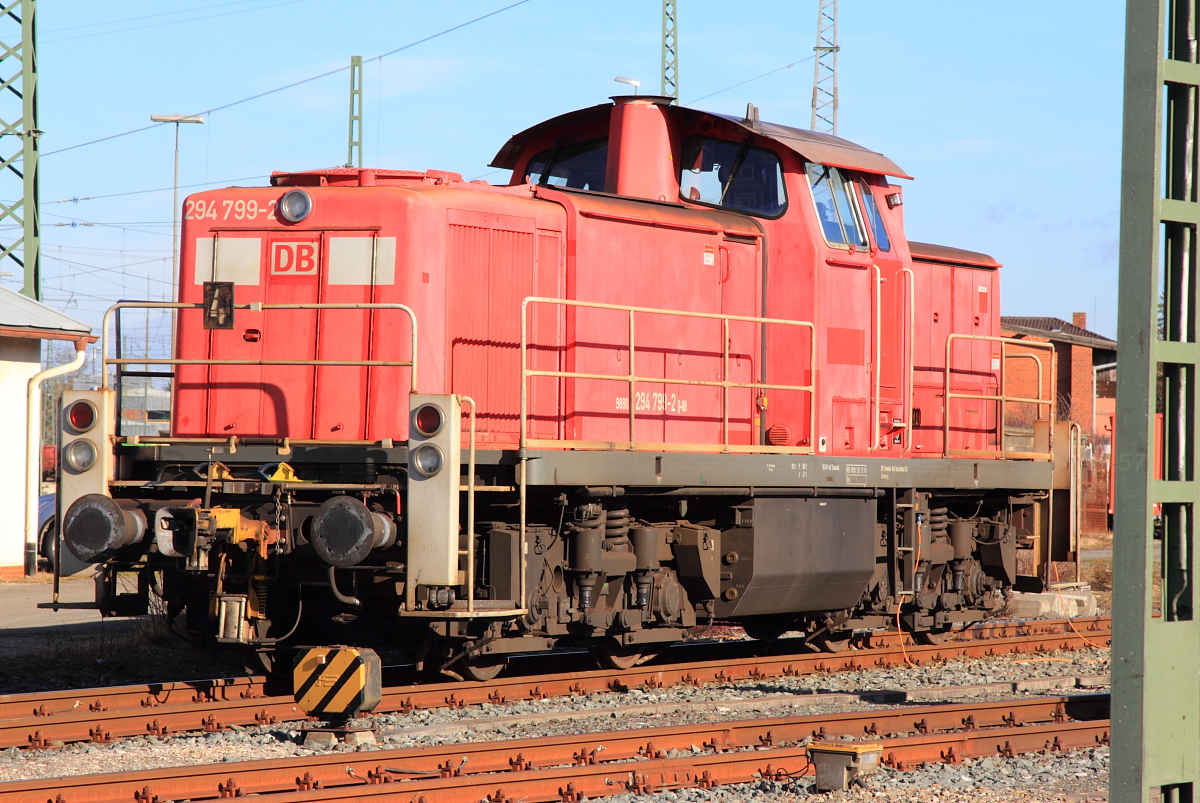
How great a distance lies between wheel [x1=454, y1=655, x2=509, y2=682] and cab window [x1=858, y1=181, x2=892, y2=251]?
15.3 feet

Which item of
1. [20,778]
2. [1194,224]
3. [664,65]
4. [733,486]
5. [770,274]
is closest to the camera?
[1194,224]

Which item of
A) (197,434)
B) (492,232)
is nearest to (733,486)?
(492,232)

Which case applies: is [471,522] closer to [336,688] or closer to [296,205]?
[336,688]

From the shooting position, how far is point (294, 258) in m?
8.41

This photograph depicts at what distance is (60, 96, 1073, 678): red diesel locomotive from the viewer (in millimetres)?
7652

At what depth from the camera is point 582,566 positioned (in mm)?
8422

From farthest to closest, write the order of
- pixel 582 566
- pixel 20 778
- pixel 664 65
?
pixel 664 65
pixel 582 566
pixel 20 778

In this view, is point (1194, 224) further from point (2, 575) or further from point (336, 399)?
point (2, 575)

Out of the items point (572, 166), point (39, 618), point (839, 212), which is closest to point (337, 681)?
point (572, 166)

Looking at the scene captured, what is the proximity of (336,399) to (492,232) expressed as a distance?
155 cm

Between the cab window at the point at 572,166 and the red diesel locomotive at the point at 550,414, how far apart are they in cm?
3

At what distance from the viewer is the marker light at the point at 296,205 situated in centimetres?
834

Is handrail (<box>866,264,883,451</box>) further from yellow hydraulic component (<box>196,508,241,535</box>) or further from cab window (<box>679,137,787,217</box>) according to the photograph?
yellow hydraulic component (<box>196,508,241,535</box>)

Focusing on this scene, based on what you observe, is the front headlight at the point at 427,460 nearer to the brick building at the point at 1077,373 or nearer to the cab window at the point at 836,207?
the cab window at the point at 836,207
